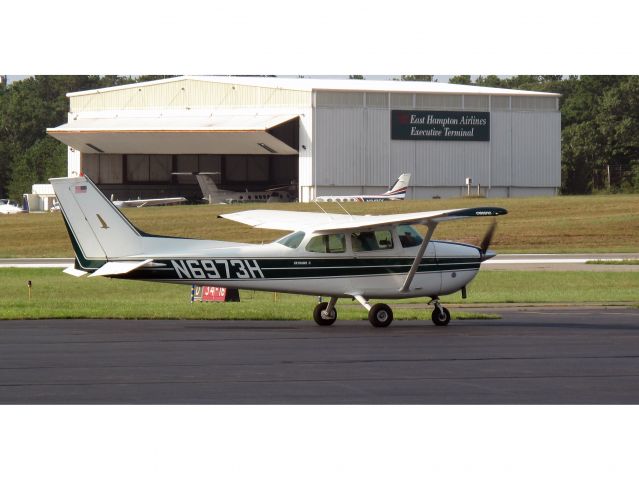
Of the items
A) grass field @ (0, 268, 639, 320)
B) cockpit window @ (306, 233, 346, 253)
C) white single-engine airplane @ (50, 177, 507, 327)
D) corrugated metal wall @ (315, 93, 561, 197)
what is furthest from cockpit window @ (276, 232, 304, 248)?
corrugated metal wall @ (315, 93, 561, 197)

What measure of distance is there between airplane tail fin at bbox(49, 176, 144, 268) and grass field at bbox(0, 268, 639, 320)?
2776 mm

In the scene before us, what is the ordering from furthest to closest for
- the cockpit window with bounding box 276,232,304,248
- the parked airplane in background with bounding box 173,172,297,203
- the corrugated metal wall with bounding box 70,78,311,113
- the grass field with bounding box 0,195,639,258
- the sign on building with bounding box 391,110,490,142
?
1. the parked airplane in background with bounding box 173,172,297,203
2. the corrugated metal wall with bounding box 70,78,311,113
3. the sign on building with bounding box 391,110,490,142
4. the grass field with bounding box 0,195,639,258
5. the cockpit window with bounding box 276,232,304,248

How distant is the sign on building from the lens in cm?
7525

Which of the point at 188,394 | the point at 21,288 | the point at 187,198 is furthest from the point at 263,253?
the point at 187,198

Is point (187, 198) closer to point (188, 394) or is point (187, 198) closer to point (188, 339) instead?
point (188, 339)

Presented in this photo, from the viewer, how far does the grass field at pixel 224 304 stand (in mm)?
23328

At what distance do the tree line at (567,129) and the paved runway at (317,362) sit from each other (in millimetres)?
74718

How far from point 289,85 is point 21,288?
44.0m

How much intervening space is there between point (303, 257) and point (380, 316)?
6.45ft

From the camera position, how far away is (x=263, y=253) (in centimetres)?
2075

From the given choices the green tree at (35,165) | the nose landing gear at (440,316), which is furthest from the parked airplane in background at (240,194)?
the nose landing gear at (440,316)

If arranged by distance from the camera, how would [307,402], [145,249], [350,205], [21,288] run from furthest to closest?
1. [350,205]
2. [21,288]
3. [145,249]
4. [307,402]

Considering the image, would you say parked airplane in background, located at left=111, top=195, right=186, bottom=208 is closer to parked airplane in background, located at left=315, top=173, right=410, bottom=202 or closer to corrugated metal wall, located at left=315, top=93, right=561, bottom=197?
corrugated metal wall, located at left=315, top=93, right=561, bottom=197

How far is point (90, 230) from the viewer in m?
20.3
